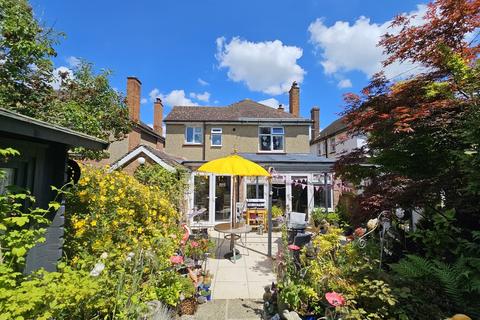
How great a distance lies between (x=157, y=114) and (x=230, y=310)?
18.6 meters

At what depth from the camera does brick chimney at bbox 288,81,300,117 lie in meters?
19.7

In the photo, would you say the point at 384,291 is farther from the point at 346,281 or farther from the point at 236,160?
the point at 236,160

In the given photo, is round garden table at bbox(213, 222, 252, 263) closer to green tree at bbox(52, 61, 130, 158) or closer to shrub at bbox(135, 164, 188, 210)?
shrub at bbox(135, 164, 188, 210)

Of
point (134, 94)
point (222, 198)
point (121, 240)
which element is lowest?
point (121, 240)

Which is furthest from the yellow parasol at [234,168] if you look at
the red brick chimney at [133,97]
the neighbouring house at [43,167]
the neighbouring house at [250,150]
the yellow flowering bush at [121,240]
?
the red brick chimney at [133,97]

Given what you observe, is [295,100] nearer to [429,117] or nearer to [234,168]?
[234,168]

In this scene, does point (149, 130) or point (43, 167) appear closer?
point (43, 167)

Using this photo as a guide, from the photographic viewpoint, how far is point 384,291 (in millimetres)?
2814

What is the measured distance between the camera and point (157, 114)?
20.4 m

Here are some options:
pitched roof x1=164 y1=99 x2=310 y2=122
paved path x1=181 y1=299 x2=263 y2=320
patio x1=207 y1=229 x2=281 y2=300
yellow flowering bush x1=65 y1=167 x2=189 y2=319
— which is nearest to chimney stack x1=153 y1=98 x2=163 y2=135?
pitched roof x1=164 y1=99 x2=310 y2=122

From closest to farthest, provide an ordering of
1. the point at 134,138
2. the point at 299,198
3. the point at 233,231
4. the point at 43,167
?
the point at 43,167 < the point at 233,231 < the point at 299,198 < the point at 134,138

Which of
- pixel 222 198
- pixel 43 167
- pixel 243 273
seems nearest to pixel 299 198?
pixel 222 198

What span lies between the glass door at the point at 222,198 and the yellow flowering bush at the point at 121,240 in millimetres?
7560

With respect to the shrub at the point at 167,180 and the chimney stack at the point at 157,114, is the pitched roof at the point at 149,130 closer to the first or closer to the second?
the chimney stack at the point at 157,114
